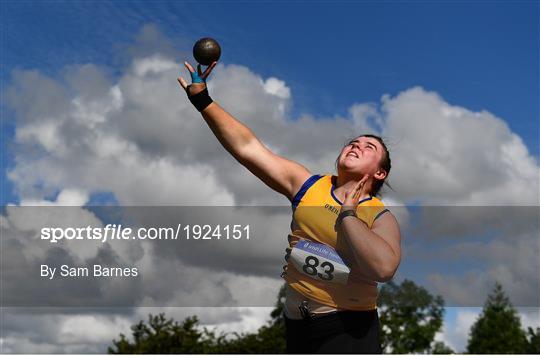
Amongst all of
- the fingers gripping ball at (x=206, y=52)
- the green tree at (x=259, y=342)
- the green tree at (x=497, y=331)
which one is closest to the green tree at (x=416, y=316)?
the green tree at (x=497, y=331)

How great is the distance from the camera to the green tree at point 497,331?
65.1 meters

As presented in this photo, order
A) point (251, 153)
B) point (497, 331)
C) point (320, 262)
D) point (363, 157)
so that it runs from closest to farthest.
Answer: point (320, 262)
point (363, 157)
point (251, 153)
point (497, 331)

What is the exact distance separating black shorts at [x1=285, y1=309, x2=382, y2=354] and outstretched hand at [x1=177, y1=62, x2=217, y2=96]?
2078 millimetres

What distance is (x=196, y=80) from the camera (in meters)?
6.17

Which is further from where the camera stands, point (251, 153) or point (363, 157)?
point (251, 153)

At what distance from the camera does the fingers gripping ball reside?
627 centimetres

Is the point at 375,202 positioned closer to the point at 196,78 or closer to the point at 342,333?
the point at 342,333

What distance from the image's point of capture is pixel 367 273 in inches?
204

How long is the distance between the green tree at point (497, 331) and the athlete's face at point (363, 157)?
61.6 m

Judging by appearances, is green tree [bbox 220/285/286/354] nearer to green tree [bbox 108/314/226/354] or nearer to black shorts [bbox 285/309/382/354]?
green tree [bbox 108/314/226/354]

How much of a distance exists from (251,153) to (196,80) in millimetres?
832

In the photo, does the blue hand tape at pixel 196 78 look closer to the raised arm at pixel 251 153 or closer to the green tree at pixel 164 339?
the raised arm at pixel 251 153

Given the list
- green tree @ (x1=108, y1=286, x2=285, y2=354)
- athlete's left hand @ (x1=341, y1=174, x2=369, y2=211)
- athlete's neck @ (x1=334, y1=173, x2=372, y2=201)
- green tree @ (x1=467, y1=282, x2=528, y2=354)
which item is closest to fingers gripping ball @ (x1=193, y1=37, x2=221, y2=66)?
athlete's neck @ (x1=334, y1=173, x2=372, y2=201)

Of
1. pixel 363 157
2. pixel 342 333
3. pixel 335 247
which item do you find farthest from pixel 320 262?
pixel 363 157
